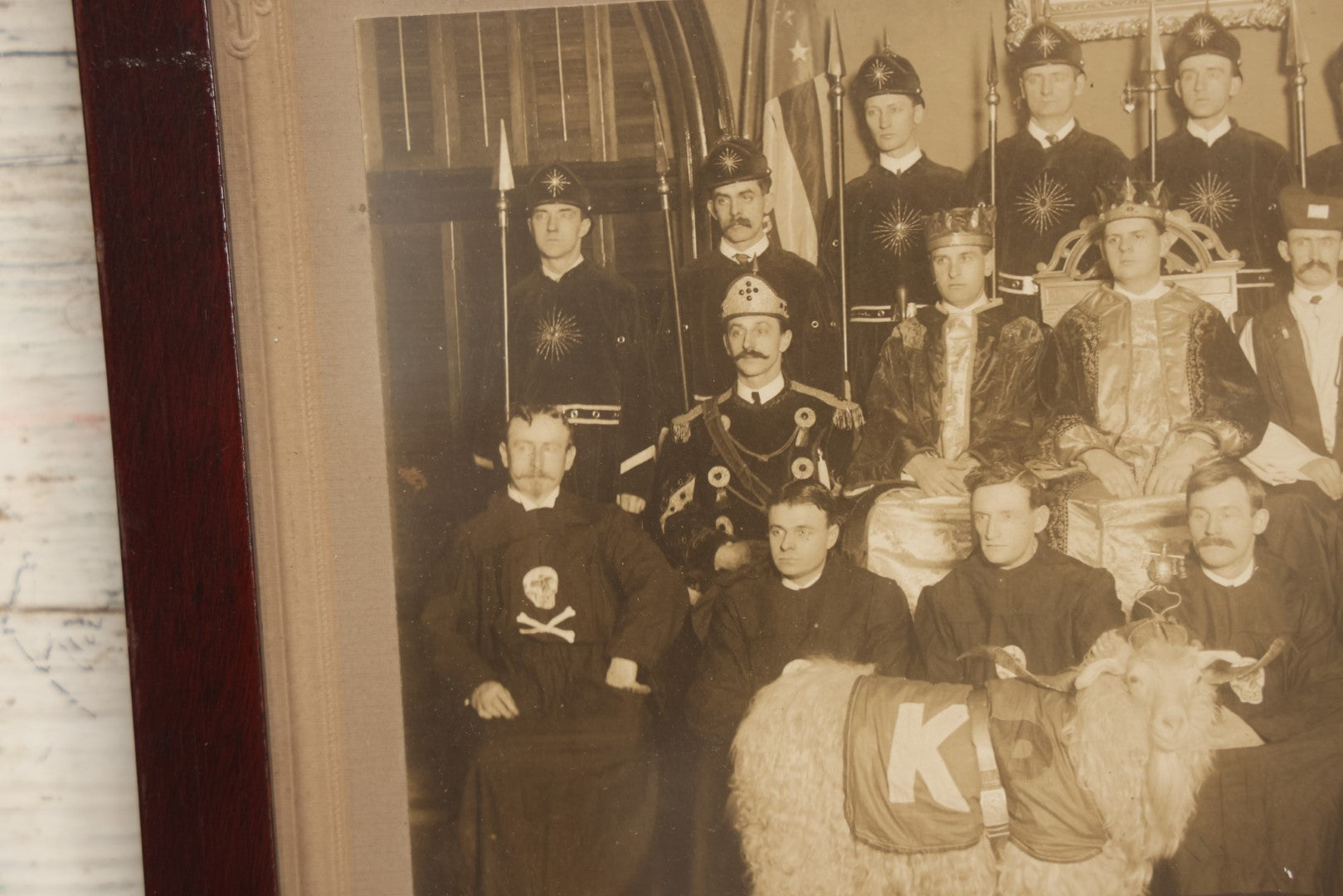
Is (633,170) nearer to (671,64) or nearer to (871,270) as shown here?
(671,64)

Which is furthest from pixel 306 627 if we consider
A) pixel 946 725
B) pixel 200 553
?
pixel 946 725

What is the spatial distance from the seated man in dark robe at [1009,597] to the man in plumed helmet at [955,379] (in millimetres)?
43

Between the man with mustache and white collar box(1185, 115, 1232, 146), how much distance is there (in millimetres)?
103

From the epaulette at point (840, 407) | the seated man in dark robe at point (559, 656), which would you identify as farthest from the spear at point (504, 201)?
the epaulette at point (840, 407)

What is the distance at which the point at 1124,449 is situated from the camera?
1.11m

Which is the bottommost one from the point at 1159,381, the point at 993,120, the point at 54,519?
the point at 54,519

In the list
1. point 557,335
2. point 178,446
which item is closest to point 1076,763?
point 557,335

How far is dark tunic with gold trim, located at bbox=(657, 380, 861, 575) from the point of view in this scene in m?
1.12

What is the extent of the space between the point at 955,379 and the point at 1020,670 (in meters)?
0.37

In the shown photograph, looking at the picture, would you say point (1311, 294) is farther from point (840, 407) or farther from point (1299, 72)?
point (840, 407)

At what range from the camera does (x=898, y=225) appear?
1.10m

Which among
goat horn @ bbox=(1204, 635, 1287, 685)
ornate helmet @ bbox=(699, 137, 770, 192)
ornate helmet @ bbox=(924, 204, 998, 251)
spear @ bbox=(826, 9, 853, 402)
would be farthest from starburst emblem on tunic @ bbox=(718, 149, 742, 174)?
goat horn @ bbox=(1204, 635, 1287, 685)

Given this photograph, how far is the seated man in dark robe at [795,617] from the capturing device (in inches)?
44.1

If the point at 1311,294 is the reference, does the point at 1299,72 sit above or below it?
above
